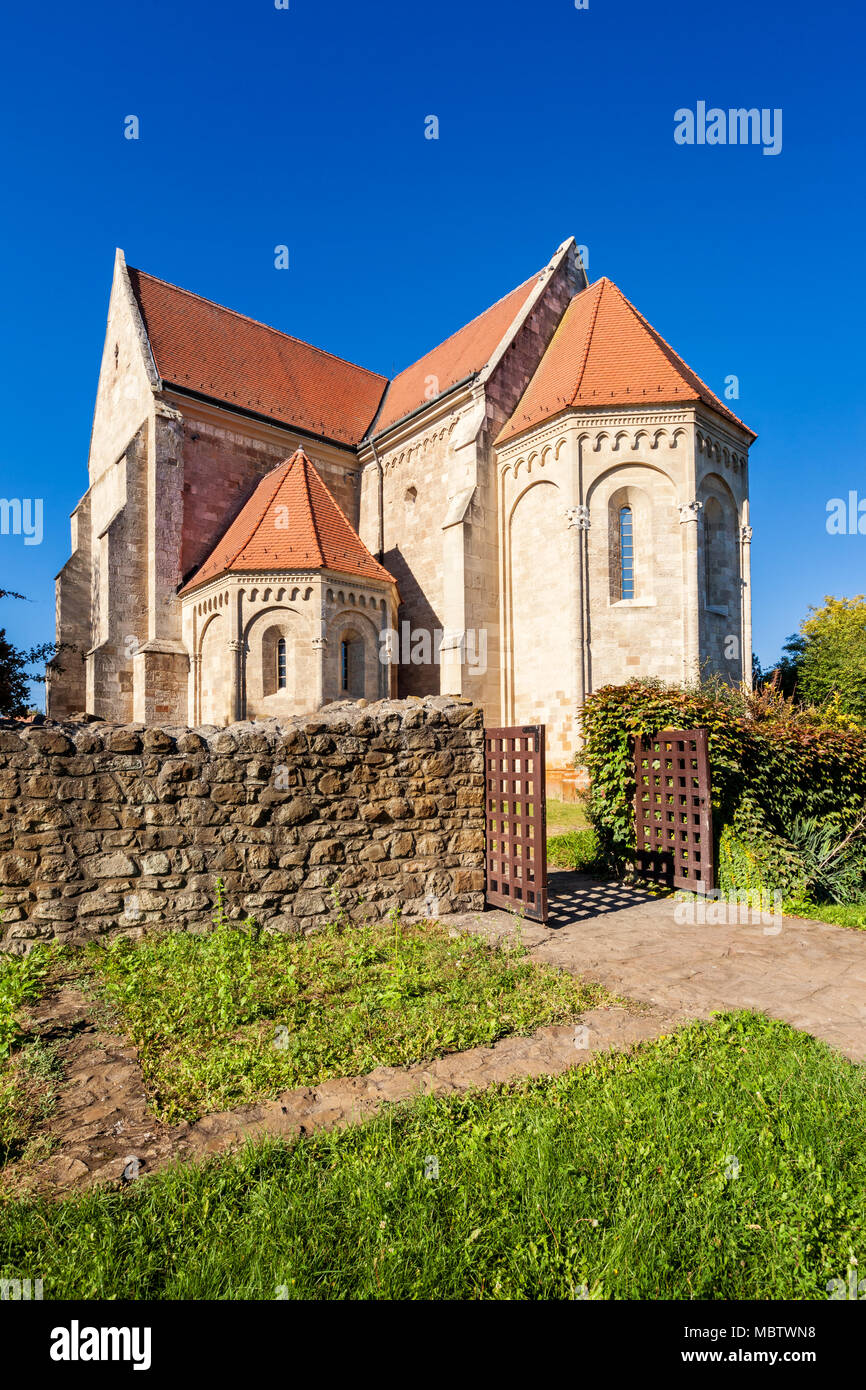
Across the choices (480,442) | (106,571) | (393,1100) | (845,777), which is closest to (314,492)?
(480,442)

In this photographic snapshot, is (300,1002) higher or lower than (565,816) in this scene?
higher

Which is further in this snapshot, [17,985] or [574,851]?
[574,851]

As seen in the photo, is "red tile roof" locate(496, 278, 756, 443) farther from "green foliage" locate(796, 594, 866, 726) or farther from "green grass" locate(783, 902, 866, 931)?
"green grass" locate(783, 902, 866, 931)

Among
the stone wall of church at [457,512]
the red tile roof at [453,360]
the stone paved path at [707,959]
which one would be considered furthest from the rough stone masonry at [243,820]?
the red tile roof at [453,360]

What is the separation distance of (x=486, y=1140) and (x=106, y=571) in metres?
20.1

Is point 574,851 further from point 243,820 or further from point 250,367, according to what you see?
point 250,367

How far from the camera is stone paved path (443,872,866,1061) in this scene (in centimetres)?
440

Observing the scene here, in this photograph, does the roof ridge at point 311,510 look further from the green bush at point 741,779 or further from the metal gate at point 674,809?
the metal gate at point 674,809

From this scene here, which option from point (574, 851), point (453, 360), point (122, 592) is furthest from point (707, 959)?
point (453, 360)

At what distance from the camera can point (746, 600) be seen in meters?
18.8

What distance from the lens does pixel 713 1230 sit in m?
2.32

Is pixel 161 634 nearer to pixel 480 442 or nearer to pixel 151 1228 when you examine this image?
pixel 480 442

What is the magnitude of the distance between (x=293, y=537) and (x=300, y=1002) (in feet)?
50.9
